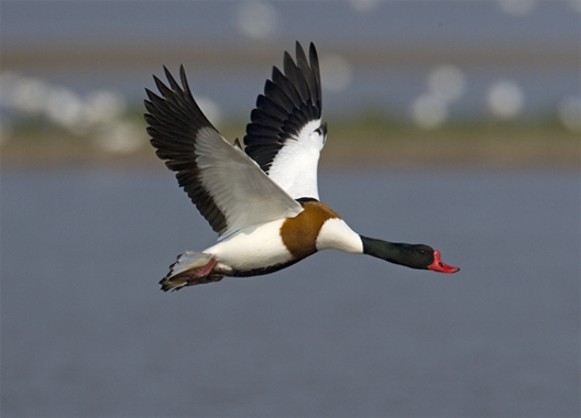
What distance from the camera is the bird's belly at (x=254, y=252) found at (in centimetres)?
738

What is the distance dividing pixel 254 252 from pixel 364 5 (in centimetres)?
4016

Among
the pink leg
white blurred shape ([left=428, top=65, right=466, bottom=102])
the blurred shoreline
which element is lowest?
the pink leg

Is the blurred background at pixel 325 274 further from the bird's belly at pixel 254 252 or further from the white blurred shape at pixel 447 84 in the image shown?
the bird's belly at pixel 254 252

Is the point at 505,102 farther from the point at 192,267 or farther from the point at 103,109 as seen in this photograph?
the point at 192,267

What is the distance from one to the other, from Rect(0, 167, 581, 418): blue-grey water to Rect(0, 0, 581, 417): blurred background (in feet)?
0.08

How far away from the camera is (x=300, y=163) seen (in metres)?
8.48

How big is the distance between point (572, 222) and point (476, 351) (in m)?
4.83

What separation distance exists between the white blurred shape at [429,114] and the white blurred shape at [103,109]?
156 inches

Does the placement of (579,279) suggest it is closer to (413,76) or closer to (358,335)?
Answer: (358,335)

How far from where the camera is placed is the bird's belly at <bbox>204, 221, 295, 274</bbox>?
24.2 ft

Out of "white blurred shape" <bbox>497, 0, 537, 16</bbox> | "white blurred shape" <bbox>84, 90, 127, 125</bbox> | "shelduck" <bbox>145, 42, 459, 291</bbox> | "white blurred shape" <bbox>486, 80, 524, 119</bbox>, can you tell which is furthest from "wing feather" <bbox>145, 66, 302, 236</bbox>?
"white blurred shape" <bbox>497, 0, 537, 16</bbox>

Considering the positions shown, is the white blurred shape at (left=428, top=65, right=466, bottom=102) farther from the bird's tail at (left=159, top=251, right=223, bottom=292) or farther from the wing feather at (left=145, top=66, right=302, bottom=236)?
the bird's tail at (left=159, top=251, right=223, bottom=292)

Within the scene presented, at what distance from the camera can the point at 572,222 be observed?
17141 millimetres

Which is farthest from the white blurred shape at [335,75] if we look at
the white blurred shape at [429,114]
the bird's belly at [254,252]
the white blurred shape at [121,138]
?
the bird's belly at [254,252]
